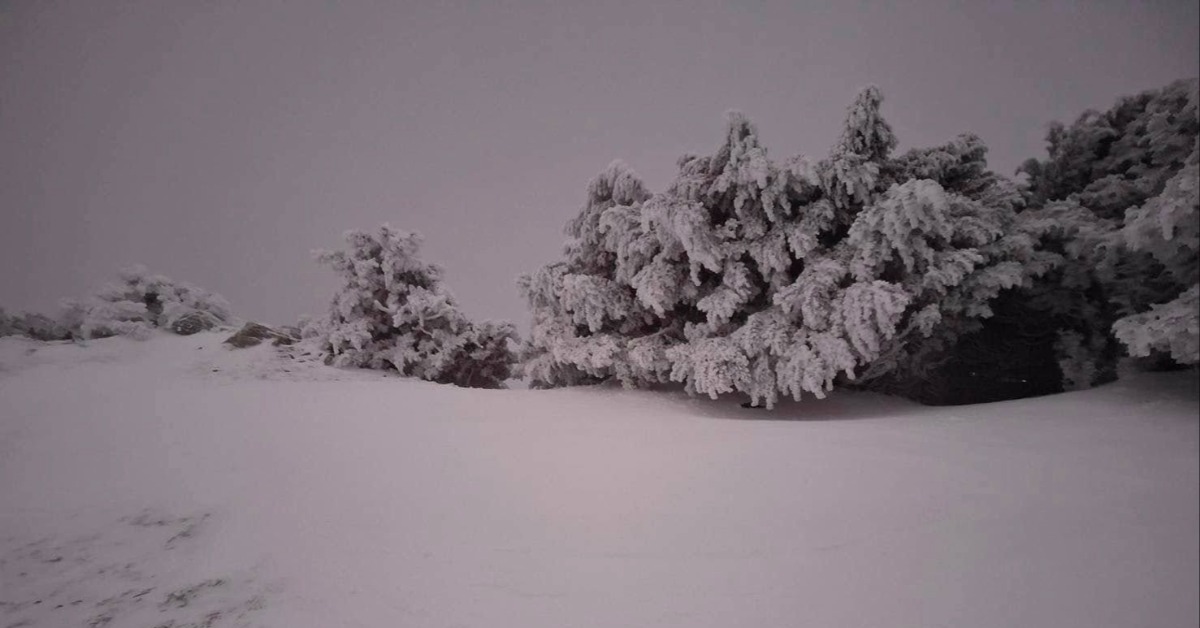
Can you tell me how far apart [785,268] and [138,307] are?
24.2 feet

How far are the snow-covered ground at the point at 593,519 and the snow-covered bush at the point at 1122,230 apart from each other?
55cm

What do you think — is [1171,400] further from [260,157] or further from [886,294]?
[260,157]

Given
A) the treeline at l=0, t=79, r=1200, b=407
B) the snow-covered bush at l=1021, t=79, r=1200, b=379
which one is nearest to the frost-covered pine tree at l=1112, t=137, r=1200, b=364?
the snow-covered bush at l=1021, t=79, r=1200, b=379

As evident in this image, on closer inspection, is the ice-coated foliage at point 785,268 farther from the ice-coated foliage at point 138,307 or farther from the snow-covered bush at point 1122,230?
the ice-coated foliage at point 138,307

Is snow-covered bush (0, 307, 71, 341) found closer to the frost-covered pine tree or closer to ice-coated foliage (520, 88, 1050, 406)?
ice-coated foliage (520, 88, 1050, 406)

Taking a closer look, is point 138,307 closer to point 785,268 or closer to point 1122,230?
point 785,268

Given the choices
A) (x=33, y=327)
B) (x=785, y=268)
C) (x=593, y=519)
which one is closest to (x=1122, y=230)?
(x=785, y=268)

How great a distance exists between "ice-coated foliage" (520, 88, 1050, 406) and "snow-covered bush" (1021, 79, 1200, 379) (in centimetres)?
40

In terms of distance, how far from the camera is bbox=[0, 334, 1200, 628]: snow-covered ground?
5.26 ft

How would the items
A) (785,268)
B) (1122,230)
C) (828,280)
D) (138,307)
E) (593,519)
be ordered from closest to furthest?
(593,519), (1122,230), (828,280), (785,268), (138,307)

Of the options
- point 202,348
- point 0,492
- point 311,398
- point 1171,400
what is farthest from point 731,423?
point 202,348

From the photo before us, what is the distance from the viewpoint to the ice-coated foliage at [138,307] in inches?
187

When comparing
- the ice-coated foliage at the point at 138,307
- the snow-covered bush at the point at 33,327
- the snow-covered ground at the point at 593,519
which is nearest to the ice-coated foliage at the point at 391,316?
the ice-coated foliage at the point at 138,307

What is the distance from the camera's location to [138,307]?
17.7 feet
